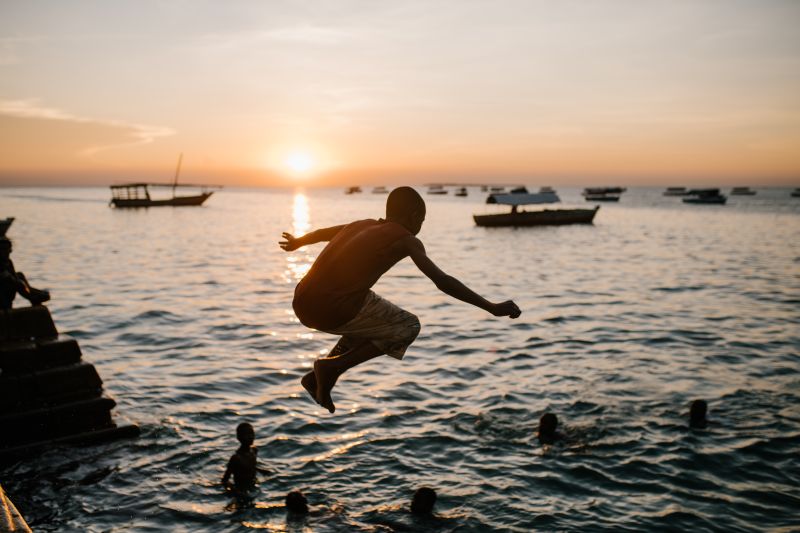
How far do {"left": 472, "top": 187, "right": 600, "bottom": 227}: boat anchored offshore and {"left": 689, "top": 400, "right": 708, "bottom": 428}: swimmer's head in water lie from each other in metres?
57.5

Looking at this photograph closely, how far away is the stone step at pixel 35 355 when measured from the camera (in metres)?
11.8

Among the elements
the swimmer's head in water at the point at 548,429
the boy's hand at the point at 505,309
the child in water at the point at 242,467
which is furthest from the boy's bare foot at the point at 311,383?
the swimmer's head in water at the point at 548,429

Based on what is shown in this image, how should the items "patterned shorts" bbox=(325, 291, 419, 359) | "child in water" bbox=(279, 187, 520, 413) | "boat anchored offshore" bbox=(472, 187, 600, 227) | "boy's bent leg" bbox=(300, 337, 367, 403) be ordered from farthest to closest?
"boat anchored offshore" bbox=(472, 187, 600, 227), "boy's bent leg" bbox=(300, 337, 367, 403), "patterned shorts" bbox=(325, 291, 419, 359), "child in water" bbox=(279, 187, 520, 413)

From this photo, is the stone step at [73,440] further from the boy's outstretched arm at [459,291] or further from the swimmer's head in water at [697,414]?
the swimmer's head in water at [697,414]

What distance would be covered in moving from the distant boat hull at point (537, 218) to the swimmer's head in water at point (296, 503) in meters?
68.9

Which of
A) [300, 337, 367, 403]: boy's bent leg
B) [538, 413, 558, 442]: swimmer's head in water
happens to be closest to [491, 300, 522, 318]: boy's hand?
[300, 337, 367, 403]: boy's bent leg

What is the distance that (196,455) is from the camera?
1384cm

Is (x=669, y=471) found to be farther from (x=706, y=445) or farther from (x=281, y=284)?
(x=281, y=284)

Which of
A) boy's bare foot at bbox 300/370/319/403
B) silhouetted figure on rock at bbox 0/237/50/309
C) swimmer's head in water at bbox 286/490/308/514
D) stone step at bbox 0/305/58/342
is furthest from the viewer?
stone step at bbox 0/305/58/342

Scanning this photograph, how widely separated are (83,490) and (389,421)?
7.41 metres

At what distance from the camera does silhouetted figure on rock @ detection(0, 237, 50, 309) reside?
11523mm

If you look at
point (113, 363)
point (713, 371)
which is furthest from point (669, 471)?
point (113, 363)

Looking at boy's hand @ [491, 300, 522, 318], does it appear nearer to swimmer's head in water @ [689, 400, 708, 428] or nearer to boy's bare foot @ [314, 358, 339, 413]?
boy's bare foot @ [314, 358, 339, 413]

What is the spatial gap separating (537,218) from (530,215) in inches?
63.9
